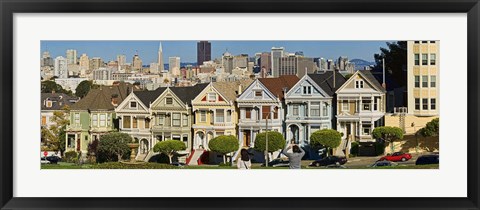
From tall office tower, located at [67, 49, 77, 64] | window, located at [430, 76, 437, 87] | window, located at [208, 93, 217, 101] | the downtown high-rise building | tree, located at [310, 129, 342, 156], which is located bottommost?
tree, located at [310, 129, 342, 156]

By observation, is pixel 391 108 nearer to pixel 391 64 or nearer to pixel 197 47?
pixel 391 64

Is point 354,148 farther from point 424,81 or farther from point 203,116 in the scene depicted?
point 203,116

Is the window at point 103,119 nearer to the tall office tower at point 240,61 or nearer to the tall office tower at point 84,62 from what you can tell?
the tall office tower at point 84,62

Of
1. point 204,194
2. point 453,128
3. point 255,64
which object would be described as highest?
point 255,64

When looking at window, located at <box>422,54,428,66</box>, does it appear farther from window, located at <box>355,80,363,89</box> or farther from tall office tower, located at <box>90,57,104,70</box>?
tall office tower, located at <box>90,57,104,70</box>

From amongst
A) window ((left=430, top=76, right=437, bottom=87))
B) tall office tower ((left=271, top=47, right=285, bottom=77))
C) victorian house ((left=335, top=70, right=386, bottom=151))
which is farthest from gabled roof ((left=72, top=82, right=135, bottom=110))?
window ((left=430, top=76, right=437, bottom=87))

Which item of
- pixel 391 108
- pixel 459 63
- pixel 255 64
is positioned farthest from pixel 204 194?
pixel 459 63

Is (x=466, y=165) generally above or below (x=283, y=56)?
below
